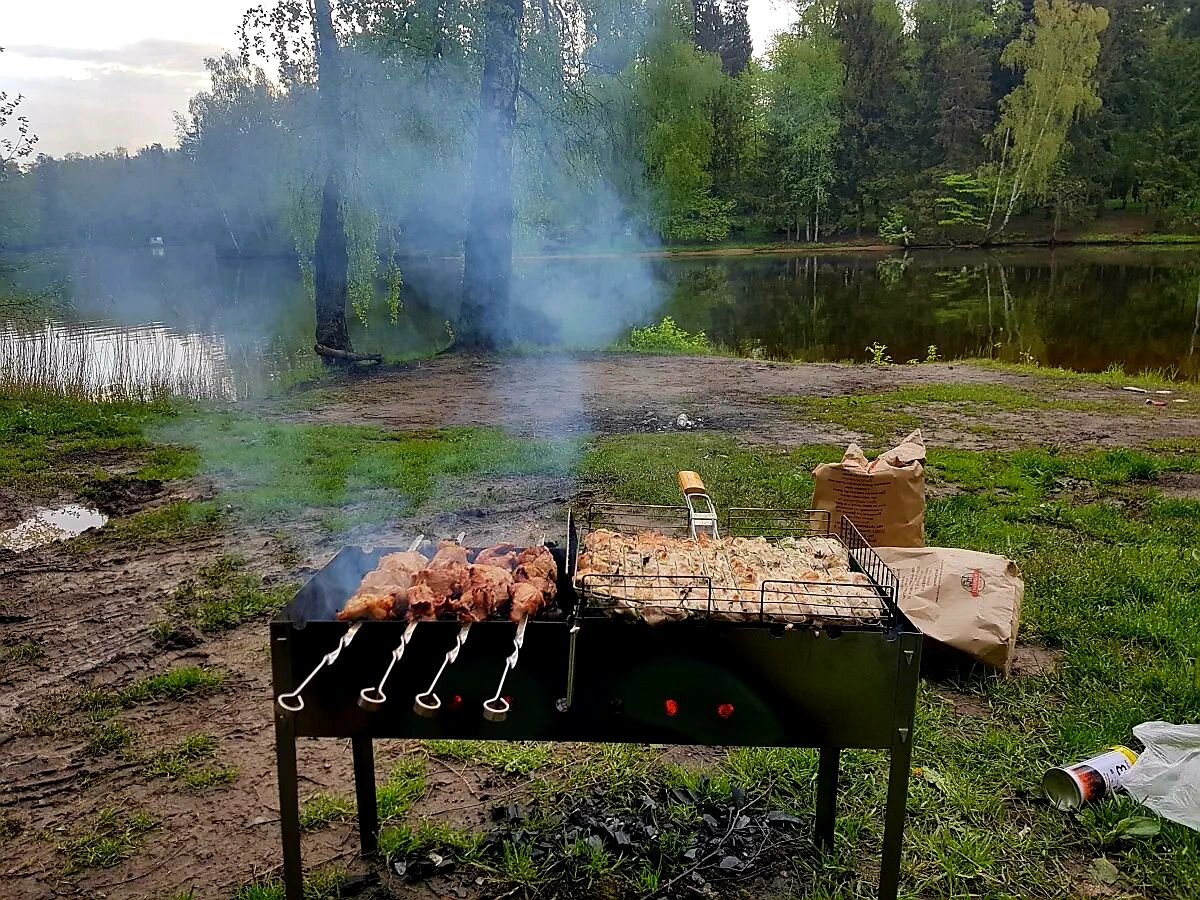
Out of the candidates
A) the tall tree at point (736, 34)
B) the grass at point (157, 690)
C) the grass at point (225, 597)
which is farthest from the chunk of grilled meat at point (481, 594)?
the tall tree at point (736, 34)

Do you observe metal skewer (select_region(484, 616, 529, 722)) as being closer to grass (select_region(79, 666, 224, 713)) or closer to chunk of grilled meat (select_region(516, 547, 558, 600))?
chunk of grilled meat (select_region(516, 547, 558, 600))

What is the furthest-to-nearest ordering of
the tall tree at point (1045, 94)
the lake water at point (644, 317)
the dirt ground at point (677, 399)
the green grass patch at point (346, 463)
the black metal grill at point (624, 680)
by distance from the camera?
the tall tree at point (1045, 94)
the lake water at point (644, 317)
the dirt ground at point (677, 399)
the green grass patch at point (346, 463)
the black metal grill at point (624, 680)

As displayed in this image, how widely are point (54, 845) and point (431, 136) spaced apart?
10224mm

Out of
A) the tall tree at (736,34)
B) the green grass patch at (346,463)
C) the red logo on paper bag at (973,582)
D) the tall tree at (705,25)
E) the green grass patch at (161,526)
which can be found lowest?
the green grass patch at (161,526)

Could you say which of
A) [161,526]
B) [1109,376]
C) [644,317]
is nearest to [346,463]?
[161,526]

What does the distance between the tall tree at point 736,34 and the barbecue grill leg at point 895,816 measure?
149 feet

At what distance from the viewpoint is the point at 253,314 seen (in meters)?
21.7

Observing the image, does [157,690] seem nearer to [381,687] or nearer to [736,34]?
[381,687]

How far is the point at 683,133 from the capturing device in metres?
13.8

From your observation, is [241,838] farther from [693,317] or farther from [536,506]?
[693,317]

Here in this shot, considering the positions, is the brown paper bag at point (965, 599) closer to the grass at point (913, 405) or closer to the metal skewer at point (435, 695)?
the metal skewer at point (435, 695)

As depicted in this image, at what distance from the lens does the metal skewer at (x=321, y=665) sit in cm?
190

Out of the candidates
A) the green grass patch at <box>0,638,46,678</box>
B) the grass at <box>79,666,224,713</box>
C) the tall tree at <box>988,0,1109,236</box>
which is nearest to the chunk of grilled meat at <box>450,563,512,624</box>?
the grass at <box>79,666,224,713</box>

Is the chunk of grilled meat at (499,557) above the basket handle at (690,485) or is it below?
below
